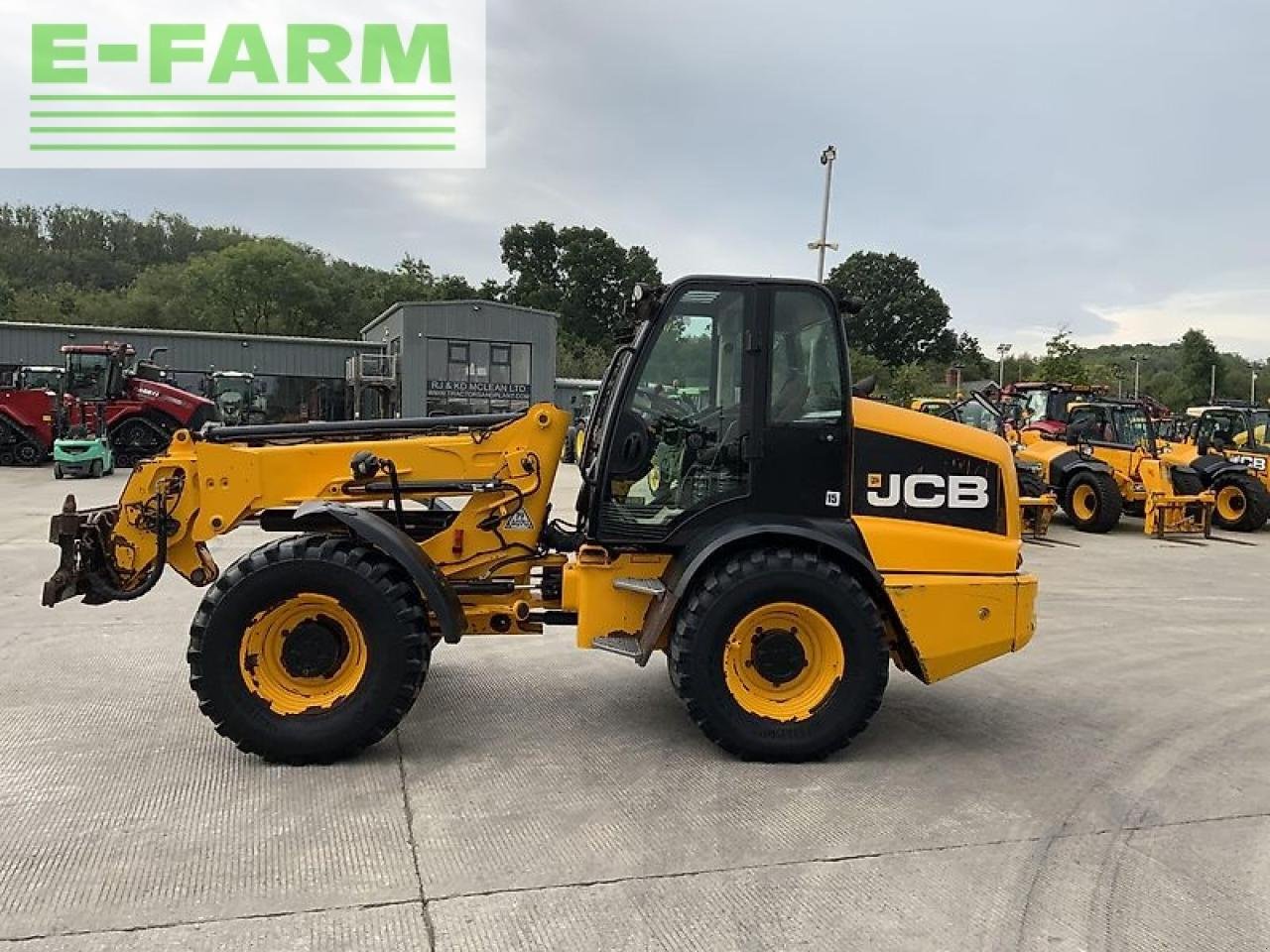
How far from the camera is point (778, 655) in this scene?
452 centimetres

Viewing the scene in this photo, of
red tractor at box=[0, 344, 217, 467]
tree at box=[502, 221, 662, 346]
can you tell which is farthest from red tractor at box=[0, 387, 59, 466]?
tree at box=[502, 221, 662, 346]

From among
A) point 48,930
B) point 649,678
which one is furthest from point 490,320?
point 48,930

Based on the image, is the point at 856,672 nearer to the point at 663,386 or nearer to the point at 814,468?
the point at 814,468

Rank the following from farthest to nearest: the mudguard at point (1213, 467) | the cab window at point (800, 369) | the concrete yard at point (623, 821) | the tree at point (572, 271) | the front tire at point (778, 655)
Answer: the tree at point (572, 271) → the mudguard at point (1213, 467) → the cab window at point (800, 369) → the front tire at point (778, 655) → the concrete yard at point (623, 821)

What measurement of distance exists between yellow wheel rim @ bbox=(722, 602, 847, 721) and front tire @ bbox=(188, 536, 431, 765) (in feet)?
4.87

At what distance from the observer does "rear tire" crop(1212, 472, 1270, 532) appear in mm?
14766

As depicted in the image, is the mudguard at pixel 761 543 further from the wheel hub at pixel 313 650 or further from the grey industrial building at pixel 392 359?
the grey industrial building at pixel 392 359

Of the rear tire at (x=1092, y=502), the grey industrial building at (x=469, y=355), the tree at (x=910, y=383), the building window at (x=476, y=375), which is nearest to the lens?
the rear tire at (x=1092, y=502)

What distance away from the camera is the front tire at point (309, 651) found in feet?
14.1

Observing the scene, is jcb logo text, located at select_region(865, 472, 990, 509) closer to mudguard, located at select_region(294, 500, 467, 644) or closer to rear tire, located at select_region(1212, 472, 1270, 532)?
mudguard, located at select_region(294, 500, 467, 644)

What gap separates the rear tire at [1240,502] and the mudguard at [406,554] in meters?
14.1

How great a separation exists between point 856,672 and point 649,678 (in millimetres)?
1748

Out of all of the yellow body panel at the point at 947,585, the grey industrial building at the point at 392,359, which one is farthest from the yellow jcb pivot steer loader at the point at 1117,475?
the grey industrial building at the point at 392,359

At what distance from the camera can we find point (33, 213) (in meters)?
75.0
